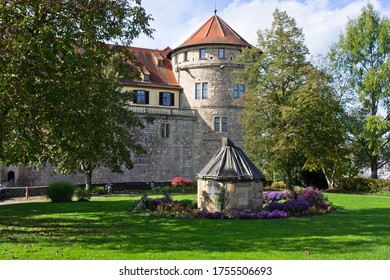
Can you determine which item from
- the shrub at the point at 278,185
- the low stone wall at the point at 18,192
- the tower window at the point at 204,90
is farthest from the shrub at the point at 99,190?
the tower window at the point at 204,90

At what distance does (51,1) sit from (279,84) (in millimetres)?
19121

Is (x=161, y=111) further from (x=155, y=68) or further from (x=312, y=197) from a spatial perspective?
(x=312, y=197)

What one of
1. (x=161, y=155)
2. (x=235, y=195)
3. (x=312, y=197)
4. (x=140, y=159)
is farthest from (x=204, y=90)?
(x=235, y=195)

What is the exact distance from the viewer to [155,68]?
153 feet

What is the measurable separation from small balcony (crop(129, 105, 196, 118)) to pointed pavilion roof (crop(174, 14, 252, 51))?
22.6 ft

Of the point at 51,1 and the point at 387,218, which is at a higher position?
the point at 51,1

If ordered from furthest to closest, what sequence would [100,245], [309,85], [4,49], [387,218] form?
1. [309,85]
2. [387,218]
3. [4,49]
4. [100,245]

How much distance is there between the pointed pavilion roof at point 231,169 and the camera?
17391 millimetres

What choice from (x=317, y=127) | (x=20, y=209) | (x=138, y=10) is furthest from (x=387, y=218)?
(x=20, y=209)

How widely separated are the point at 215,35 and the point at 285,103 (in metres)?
17.7

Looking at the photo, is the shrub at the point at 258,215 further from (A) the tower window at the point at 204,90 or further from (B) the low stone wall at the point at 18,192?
(A) the tower window at the point at 204,90

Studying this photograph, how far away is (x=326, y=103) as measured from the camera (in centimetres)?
2755

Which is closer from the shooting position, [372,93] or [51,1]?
[51,1]
